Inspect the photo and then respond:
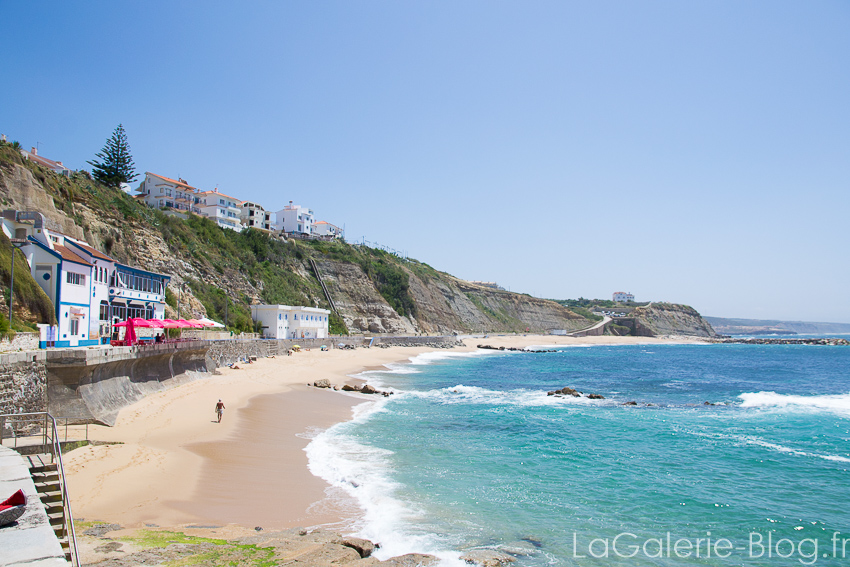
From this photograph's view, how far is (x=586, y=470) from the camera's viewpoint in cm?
1547

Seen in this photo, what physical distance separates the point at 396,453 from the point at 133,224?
1500 inches

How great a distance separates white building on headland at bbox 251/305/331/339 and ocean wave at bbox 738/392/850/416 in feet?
126

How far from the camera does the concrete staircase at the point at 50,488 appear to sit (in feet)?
26.5

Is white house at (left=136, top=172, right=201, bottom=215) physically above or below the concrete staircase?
above

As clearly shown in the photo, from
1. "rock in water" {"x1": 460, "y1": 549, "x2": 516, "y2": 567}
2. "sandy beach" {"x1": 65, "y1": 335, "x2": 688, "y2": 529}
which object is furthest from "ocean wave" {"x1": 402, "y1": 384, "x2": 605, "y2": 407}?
"rock in water" {"x1": 460, "y1": 549, "x2": 516, "y2": 567}

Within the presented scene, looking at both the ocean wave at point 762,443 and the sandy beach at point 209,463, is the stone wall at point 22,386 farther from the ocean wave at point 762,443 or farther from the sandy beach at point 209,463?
the ocean wave at point 762,443

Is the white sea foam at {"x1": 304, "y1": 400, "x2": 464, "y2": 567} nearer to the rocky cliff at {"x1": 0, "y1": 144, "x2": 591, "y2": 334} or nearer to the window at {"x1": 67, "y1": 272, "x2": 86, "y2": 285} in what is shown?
the window at {"x1": 67, "y1": 272, "x2": 86, "y2": 285}

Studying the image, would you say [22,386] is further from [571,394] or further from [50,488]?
[571,394]

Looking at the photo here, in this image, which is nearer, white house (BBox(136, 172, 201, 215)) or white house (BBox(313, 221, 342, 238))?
white house (BBox(136, 172, 201, 215))

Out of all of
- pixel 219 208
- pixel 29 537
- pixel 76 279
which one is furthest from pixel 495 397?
pixel 219 208

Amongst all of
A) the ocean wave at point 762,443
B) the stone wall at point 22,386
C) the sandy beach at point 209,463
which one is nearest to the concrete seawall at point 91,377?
the stone wall at point 22,386

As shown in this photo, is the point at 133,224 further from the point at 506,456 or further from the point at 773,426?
the point at 773,426

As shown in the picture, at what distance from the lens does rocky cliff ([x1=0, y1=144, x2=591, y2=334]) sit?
119 ft

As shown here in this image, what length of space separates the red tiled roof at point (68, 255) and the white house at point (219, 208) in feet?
140
